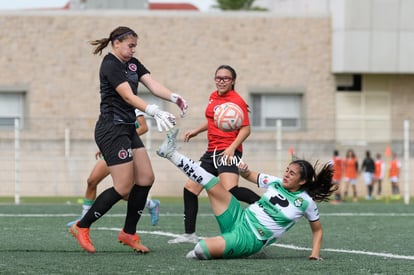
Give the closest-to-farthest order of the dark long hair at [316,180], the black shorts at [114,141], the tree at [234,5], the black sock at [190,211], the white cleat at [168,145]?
the white cleat at [168,145]
the dark long hair at [316,180]
the black shorts at [114,141]
the black sock at [190,211]
the tree at [234,5]

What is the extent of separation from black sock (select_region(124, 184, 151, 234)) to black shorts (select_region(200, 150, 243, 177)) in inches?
42.4

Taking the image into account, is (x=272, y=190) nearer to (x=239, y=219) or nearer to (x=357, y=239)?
(x=239, y=219)

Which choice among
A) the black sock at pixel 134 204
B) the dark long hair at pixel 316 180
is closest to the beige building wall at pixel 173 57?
the black sock at pixel 134 204

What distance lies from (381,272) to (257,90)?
2647 cm

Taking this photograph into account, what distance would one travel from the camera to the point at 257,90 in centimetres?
3444

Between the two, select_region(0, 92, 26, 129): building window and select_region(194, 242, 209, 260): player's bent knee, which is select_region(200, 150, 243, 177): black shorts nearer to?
select_region(194, 242, 209, 260): player's bent knee

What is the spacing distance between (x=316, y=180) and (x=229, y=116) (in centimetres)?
178

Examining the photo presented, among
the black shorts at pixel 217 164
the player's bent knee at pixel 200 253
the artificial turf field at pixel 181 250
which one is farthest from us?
the black shorts at pixel 217 164

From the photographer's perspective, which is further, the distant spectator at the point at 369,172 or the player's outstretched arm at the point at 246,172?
the distant spectator at the point at 369,172

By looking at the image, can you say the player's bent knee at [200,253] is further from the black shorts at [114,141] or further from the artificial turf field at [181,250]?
the black shorts at [114,141]

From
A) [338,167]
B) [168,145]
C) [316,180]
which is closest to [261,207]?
[316,180]

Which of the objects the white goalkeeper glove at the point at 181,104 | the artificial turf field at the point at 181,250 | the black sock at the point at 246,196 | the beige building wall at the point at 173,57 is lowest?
the artificial turf field at the point at 181,250

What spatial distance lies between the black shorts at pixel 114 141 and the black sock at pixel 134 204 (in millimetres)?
421

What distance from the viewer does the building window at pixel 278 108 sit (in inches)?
1358
